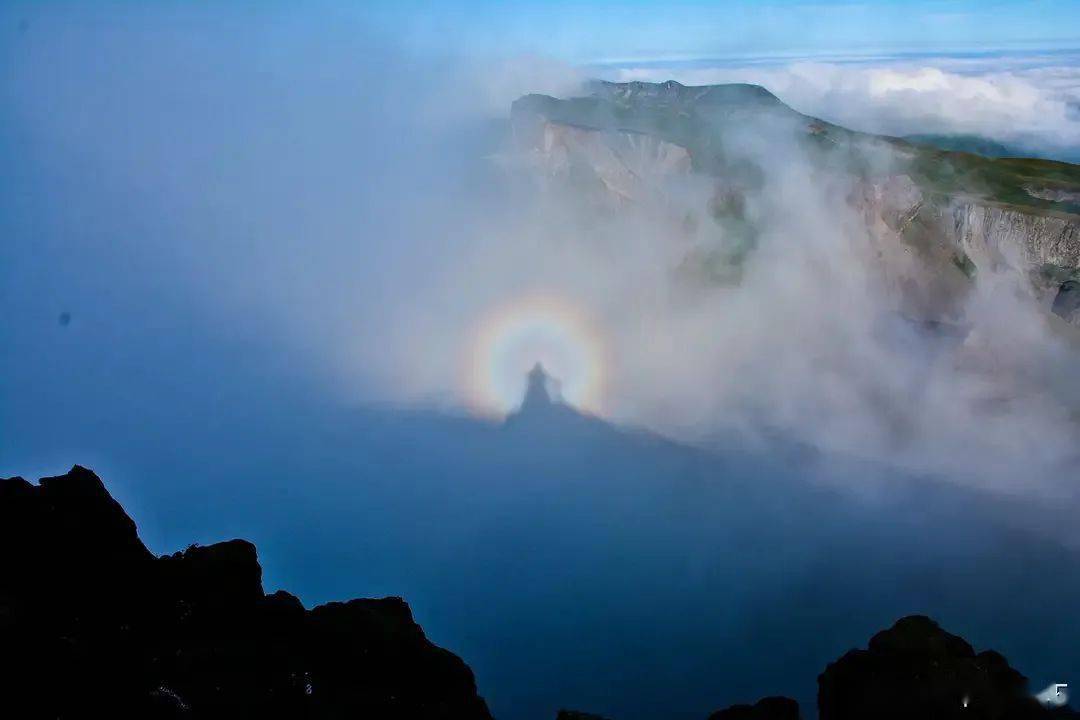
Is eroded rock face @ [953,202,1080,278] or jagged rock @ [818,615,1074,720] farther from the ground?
eroded rock face @ [953,202,1080,278]

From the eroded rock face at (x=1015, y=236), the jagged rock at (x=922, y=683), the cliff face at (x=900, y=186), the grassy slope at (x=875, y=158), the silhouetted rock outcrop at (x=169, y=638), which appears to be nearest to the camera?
the silhouetted rock outcrop at (x=169, y=638)

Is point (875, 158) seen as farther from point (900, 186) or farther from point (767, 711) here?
point (767, 711)

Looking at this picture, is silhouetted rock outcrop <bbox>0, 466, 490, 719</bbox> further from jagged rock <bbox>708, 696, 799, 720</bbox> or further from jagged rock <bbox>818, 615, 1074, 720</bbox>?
jagged rock <bbox>818, 615, 1074, 720</bbox>

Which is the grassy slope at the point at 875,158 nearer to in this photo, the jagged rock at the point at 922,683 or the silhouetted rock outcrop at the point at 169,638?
the jagged rock at the point at 922,683

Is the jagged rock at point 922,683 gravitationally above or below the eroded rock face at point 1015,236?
below

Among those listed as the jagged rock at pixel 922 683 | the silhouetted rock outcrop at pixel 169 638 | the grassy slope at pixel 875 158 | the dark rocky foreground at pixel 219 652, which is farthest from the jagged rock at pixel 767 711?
the grassy slope at pixel 875 158

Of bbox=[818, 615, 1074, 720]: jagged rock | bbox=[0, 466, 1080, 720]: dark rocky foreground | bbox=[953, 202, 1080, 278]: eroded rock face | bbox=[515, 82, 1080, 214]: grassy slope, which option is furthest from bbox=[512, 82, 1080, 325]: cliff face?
bbox=[0, 466, 1080, 720]: dark rocky foreground
